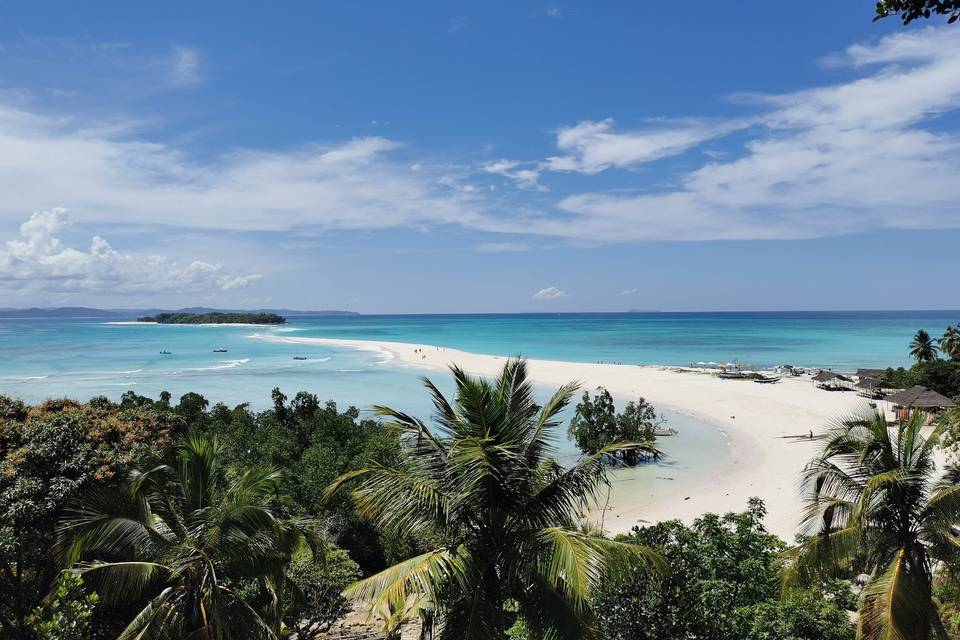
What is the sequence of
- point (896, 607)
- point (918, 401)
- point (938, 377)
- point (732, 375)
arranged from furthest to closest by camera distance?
point (732, 375), point (938, 377), point (918, 401), point (896, 607)

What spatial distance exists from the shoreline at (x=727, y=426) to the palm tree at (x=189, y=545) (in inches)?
257

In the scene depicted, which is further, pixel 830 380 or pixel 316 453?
pixel 830 380

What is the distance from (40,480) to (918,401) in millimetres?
41657

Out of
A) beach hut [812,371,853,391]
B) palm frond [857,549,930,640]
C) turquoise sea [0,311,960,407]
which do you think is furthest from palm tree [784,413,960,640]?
beach hut [812,371,853,391]

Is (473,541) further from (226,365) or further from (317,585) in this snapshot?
(226,365)

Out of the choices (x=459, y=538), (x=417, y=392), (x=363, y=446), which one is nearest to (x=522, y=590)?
(x=459, y=538)

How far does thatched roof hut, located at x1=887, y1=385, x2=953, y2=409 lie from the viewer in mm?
33188

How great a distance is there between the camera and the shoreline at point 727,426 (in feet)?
70.3

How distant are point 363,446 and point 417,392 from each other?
1117 inches

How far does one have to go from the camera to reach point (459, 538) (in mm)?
6832

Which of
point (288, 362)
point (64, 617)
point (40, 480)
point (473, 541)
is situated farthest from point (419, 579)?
point (288, 362)

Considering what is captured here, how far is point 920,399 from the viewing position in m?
34.0

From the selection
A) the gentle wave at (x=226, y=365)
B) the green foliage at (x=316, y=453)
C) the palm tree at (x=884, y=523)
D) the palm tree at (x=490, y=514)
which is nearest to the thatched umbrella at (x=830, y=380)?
the green foliage at (x=316, y=453)

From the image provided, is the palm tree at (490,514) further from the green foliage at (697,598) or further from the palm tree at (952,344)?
the palm tree at (952,344)
